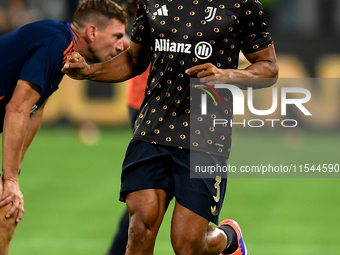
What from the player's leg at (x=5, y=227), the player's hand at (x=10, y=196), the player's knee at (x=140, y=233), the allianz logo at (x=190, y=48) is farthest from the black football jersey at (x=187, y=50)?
the player's leg at (x=5, y=227)

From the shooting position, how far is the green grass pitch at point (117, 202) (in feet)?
18.7

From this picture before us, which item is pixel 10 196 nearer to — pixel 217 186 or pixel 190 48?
pixel 217 186

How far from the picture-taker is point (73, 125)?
13.2 meters

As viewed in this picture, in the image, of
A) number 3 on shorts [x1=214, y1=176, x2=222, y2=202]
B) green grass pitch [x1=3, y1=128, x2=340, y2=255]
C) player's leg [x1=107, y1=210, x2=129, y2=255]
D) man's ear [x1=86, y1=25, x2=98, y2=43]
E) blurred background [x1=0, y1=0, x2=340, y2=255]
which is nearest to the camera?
number 3 on shorts [x1=214, y1=176, x2=222, y2=202]

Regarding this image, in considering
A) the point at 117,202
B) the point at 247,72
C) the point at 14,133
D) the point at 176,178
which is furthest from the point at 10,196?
the point at 117,202

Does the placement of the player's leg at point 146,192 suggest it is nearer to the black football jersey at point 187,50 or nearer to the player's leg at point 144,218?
the player's leg at point 144,218

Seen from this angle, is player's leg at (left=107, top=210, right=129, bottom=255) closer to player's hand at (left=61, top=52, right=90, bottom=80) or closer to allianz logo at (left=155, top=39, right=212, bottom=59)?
player's hand at (left=61, top=52, right=90, bottom=80)

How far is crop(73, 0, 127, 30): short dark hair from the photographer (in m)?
4.35

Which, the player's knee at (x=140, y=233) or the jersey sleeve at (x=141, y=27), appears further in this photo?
the jersey sleeve at (x=141, y=27)

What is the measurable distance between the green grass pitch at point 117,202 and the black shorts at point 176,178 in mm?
1848

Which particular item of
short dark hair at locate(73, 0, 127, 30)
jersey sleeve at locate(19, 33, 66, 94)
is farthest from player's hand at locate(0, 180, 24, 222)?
short dark hair at locate(73, 0, 127, 30)

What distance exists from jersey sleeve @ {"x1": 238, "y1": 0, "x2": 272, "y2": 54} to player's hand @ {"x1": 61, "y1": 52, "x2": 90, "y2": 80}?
101 cm

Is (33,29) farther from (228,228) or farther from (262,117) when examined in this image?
(262,117)

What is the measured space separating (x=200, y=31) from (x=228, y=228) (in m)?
1.57
